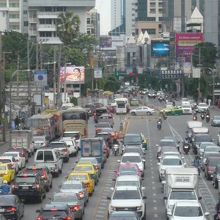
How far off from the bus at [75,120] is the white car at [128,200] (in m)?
40.5

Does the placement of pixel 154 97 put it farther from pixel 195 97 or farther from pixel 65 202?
pixel 65 202

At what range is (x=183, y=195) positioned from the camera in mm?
38656

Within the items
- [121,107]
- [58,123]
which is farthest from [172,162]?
[121,107]

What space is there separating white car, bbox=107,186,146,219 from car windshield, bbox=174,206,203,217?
2.54 meters

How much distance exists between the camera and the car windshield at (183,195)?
1510 inches

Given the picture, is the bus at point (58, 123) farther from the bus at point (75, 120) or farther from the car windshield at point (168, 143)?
the car windshield at point (168, 143)

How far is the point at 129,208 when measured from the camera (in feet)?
120

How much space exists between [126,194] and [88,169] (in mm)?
11274

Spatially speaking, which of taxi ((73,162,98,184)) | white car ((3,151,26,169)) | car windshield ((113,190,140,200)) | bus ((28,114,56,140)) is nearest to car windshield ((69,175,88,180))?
taxi ((73,162,98,184))

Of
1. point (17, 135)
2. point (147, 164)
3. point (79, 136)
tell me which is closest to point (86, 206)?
point (147, 164)

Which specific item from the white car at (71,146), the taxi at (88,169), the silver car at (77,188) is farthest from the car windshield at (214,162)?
the white car at (71,146)

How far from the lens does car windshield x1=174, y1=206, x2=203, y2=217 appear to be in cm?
3412

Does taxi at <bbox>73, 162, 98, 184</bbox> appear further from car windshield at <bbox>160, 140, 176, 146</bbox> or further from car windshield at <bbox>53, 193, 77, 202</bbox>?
car windshield at <bbox>160, 140, 176, 146</bbox>

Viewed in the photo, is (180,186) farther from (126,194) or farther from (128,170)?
(128,170)
